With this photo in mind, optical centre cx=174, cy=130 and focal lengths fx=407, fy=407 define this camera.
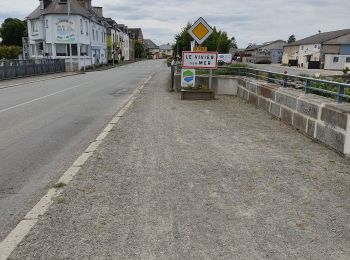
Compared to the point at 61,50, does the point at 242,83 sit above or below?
below

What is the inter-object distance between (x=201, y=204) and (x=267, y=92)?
28.3ft

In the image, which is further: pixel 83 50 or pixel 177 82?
pixel 83 50

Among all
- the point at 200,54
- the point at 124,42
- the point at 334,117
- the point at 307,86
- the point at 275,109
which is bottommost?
the point at 275,109

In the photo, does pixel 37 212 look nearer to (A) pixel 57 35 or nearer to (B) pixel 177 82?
(B) pixel 177 82

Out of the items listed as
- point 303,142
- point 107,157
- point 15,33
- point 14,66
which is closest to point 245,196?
point 107,157

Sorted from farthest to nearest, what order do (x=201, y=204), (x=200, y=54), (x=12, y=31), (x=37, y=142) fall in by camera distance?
(x=12, y=31)
(x=200, y=54)
(x=37, y=142)
(x=201, y=204)

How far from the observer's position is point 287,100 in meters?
10.6

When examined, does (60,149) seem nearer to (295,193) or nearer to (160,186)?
(160,186)

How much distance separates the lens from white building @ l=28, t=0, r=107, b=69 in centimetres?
5497

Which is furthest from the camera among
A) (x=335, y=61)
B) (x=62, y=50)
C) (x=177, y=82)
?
(x=335, y=61)

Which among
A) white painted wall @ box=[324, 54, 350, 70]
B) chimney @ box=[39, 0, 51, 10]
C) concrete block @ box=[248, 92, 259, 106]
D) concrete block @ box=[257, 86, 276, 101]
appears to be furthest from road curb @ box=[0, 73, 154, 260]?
white painted wall @ box=[324, 54, 350, 70]

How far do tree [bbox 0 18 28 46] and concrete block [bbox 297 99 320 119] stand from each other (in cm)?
9326

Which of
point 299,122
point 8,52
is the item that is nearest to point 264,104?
point 299,122

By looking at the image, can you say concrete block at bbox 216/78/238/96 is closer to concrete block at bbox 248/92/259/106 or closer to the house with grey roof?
concrete block at bbox 248/92/259/106
